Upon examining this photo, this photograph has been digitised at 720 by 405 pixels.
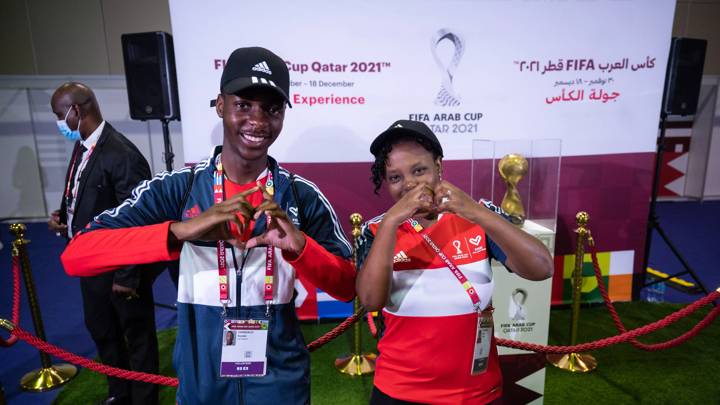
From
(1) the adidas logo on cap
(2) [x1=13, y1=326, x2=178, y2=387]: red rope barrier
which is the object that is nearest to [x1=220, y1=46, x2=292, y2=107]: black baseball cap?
(1) the adidas logo on cap

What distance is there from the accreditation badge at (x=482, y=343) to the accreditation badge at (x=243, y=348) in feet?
2.15

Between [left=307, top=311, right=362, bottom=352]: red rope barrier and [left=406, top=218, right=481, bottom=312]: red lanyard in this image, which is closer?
[left=406, top=218, right=481, bottom=312]: red lanyard

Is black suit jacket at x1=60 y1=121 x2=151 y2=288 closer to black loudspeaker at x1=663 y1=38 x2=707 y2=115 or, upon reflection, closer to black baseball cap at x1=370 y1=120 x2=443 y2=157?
black baseball cap at x1=370 y1=120 x2=443 y2=157

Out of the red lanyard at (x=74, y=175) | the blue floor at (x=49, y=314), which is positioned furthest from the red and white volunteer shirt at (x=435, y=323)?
the blue floor at (x=49, y=314)

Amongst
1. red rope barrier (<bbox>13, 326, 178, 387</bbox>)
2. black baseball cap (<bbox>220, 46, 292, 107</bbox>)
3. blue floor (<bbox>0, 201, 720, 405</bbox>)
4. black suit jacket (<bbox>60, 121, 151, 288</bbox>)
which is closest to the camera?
black baseball cap (<bbox>220, 46, 292, 107</bbox>)

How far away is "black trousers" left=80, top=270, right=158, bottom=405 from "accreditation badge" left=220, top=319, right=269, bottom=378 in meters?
1.59

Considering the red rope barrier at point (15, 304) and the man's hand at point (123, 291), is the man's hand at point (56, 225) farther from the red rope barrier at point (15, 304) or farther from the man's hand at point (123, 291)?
the man's hand at point (123, 291)

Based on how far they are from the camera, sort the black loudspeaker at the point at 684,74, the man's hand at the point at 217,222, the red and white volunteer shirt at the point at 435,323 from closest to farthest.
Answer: the man's hand at the point at 217,222 < the red and white volunteer shirt at the point at 435,323 < the black loudspeaker at the point at 684,74

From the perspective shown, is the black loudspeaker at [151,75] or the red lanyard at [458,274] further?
the black loudspeaker at [151,75]

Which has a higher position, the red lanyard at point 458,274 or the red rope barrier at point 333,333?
the red lanyard at point 458,274

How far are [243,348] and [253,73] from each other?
79 centimetres

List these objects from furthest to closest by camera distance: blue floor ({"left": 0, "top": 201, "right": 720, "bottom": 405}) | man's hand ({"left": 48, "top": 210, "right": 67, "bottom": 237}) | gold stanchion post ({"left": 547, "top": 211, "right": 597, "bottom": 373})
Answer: blue floor ({"left": 0, "top": 201, "right": 720, "bottom": 405}) < gold stanchion post ({"left": 547, "top": 211, "right": 597, "bottom": 373}) < man's hand ({"left": 48, "top": 210, "right": 67, "bottom": 237})

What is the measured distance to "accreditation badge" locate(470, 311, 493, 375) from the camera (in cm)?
137

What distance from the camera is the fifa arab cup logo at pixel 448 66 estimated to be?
3539 millimetres
